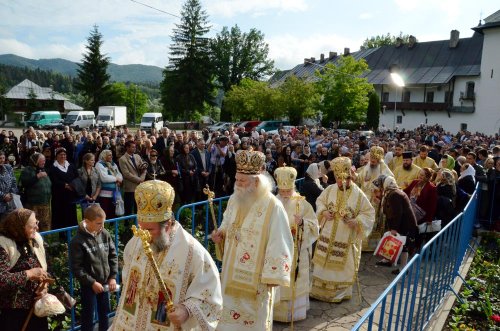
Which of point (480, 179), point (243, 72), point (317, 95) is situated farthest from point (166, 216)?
point (243, 72)

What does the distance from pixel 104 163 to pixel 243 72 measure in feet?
186

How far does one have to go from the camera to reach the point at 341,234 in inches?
233

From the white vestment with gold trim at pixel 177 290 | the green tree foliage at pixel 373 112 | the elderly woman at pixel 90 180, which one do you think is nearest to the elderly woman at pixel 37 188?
the elderly woman at pixel 90 180

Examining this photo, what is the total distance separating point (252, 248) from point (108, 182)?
472cm

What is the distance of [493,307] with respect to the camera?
5477 millimetres

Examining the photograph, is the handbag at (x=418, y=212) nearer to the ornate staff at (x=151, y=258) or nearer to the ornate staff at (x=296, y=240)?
the ornate staff at (x=296, y=240)

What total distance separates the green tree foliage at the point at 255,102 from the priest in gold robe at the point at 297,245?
116 feet

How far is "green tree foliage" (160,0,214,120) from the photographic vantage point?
1996 inches

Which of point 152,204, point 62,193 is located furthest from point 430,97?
point 152,204

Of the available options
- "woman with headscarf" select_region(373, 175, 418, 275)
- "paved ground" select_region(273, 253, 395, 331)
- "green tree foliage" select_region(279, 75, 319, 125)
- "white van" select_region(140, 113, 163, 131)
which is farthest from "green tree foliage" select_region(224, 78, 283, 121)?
"woman with headscarf" select_region(373, 175, 418, 275)

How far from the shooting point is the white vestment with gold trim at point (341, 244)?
5.80 metres

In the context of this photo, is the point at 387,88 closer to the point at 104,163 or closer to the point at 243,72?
the point at 243,72

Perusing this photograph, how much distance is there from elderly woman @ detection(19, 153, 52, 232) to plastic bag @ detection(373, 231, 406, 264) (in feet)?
19.0

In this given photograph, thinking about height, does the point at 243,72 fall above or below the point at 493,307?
above
